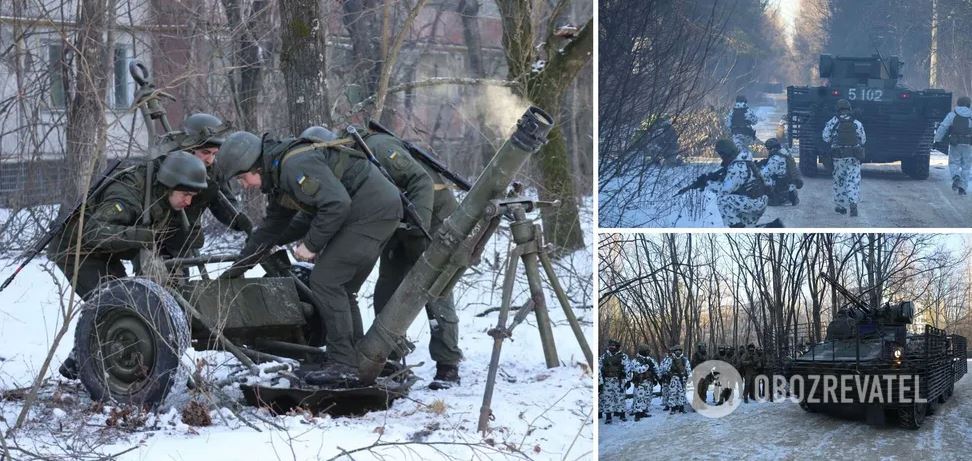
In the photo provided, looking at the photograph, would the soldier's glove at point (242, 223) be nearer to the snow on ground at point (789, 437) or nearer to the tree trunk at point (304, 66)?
the tree trunk at point (304, 66)

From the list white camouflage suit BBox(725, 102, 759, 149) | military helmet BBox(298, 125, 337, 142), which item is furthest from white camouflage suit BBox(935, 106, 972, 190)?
military helmet BBox(298, 125, 337, 142)

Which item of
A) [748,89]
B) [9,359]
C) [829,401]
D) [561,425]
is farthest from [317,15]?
[829,401]

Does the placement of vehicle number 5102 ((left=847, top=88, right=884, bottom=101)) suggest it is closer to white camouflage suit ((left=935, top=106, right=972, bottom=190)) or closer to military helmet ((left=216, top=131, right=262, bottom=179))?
white camouflage suit ((left=935, top=106, right=972, bottom=190))

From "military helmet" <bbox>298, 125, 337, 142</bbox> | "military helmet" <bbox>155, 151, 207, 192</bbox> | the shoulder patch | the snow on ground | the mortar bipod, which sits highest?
"military helmet" <bbox>298, 125, 337, 142</bbox>

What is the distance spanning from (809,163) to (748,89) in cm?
38

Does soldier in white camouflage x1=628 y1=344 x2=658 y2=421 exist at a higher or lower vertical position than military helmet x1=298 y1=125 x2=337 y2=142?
lower

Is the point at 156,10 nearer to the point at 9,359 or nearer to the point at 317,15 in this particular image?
the point at 317,15

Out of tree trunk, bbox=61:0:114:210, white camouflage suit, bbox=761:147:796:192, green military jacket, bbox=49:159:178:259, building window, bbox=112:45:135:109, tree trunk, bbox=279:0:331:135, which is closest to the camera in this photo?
white camouflage suit, bbox=761:147:796:192

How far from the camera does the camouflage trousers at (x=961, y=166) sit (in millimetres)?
4277

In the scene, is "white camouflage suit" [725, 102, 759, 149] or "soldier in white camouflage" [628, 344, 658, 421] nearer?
"soldier in white camouflage" [628, 344, 658, 421]

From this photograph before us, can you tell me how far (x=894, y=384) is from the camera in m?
4.33

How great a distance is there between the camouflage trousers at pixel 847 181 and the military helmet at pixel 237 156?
13.8 ft
